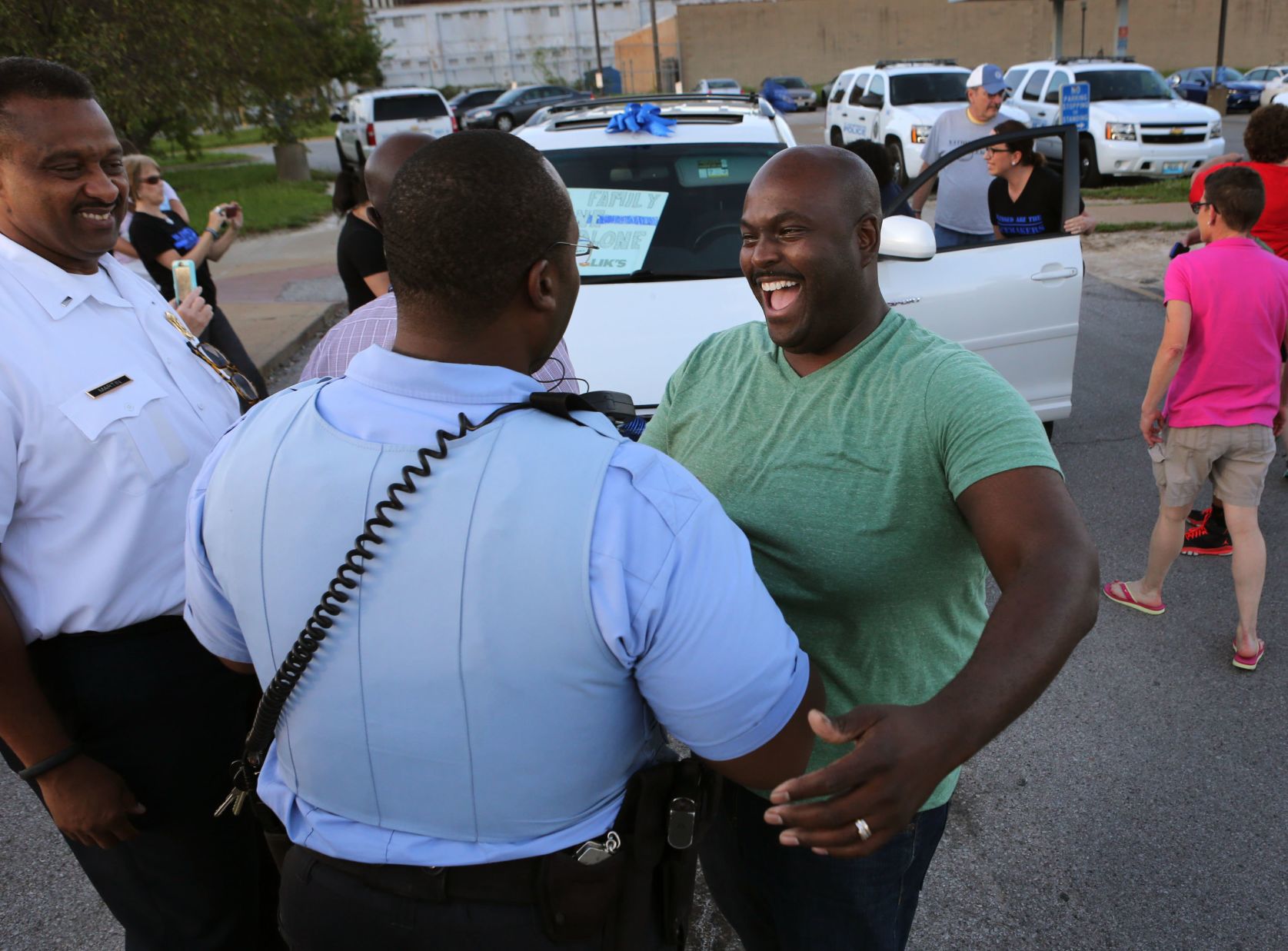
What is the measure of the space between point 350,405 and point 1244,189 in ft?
11.9

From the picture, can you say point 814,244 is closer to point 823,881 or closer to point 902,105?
point 823,881

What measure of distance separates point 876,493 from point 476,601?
0.71 meters

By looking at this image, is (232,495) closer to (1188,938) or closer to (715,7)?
(1188,938)

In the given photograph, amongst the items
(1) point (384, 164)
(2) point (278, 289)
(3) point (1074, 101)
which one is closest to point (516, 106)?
(2) point (278, 289)

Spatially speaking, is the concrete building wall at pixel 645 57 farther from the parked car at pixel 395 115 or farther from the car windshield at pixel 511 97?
the parked car at pixel 395 115

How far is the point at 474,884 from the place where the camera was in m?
1.27

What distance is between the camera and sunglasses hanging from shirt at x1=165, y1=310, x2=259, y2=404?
84.8 inches

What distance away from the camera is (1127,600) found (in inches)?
162

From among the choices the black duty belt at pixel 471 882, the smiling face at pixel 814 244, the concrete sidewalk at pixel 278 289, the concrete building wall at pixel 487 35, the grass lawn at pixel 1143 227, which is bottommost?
the grass lawn at pixel 1143 227

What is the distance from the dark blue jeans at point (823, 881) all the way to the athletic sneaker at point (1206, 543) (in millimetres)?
3441

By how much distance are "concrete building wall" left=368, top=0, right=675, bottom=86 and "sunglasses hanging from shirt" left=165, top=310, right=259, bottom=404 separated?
71.0m

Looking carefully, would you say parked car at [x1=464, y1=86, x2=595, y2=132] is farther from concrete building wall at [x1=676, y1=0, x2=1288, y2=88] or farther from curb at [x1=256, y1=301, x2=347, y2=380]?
concrete building wall at [x1=676, y1=0, x2=1288, y2=88]

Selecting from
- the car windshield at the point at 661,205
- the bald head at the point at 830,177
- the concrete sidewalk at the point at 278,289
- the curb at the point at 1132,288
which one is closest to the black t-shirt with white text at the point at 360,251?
the car windshield at the point at 661,205

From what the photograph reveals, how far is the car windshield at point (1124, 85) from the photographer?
1666cm
